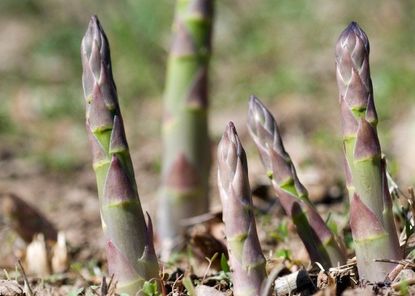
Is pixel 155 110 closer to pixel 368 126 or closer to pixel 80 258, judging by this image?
pixel 80 258

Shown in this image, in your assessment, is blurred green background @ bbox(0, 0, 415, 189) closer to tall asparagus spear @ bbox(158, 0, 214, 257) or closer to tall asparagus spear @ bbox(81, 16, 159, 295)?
tall asparagus spear @ bbox(158, 0, 214, 257)

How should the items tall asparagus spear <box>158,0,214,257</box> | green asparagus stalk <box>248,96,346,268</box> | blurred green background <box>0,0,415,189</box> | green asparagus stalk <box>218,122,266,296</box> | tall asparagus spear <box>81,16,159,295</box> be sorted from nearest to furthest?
green asparagus stalk <box>218,122,266,296</box> → tall asparagus spear <box>81,16,159,295</box> → green asparagus stalk <box>248,96,346,268</box> → tall asparagus spear <box>158,0,214,257</box> → blurred green background <box>0,0,415,189</box>

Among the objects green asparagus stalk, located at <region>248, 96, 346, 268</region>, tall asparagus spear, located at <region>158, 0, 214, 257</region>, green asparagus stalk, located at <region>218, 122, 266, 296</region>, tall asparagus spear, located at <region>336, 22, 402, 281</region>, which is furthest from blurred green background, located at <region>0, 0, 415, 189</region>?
green asparagus stalk, located at <region>218, 122, 266, 296</region>

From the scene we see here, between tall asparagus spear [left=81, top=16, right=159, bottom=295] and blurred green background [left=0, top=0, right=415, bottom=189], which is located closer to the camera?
tall asparagus spear [left=81, top=16, right=159, bottom=295]

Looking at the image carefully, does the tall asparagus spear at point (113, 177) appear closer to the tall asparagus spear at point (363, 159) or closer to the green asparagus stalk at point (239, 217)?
the green asparagus stalk at point (239, 217)

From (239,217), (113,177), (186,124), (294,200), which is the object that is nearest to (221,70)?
(186,124)

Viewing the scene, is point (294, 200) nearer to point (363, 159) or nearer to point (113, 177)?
point (363, 159)

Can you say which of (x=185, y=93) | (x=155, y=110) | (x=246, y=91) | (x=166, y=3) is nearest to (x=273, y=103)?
(x=246, y=91)
